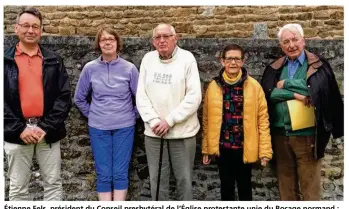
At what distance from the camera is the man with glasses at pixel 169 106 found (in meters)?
3.92

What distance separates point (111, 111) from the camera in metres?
4.07

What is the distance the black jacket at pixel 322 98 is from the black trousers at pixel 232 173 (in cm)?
51

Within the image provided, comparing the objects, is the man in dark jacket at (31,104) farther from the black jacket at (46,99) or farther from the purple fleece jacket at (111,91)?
the purple fleece jacket at (111,91)

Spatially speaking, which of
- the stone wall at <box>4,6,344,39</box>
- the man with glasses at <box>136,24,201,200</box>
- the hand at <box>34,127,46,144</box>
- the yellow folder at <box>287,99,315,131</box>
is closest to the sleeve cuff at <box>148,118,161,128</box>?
the man with glasses at <box>136,24,201,200</box>

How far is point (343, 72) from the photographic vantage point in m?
4.54

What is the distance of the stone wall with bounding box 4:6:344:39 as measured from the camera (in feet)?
24.0

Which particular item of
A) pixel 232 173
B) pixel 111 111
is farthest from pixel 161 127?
pixel 232 173

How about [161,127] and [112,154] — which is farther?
[112,154]

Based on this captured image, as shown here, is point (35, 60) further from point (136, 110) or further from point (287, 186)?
point (287, 186)

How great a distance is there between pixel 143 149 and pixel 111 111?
767 mm

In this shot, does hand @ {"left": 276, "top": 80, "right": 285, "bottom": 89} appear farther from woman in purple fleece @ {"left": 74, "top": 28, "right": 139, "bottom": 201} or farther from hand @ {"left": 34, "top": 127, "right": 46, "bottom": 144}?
hand @ {"left": 34, "top": 127, "right": 46, "bottom": 144}

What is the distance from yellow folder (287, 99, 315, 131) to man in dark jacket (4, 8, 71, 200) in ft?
6.17

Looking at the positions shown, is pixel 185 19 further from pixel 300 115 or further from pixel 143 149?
pixel 300 115

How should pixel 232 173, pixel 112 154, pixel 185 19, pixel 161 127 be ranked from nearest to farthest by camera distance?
pixel 161 127 → pixel 232 173 → pixel 112 154 → pixel 185 19
